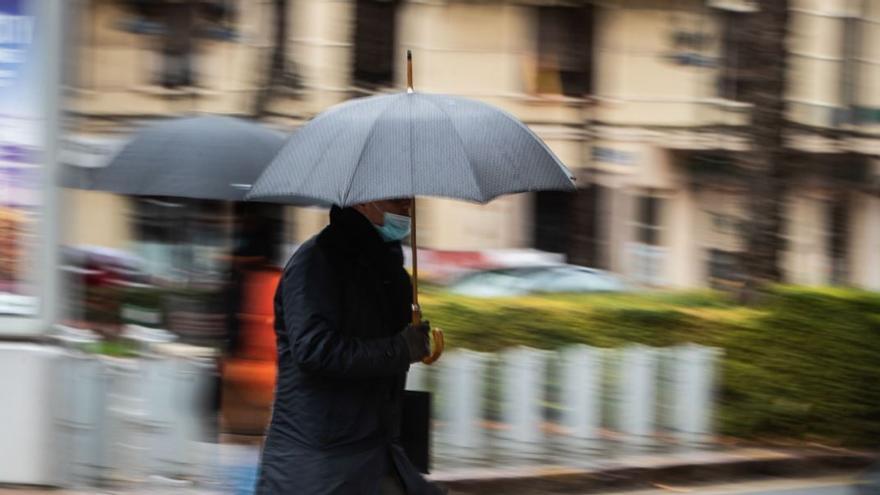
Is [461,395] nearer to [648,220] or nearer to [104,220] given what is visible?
[104,220]

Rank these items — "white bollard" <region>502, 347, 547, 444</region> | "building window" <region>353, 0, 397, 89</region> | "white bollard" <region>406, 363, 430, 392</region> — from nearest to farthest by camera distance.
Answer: "white bollard" <region>406, 363, 430, 392</region> → "white bollard" <region>502, 347, 547, 444</region> → "building window" <region>353, 0, 397, 89</region>

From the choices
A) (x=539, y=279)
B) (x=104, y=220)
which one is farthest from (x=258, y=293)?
(x=104, y=220)

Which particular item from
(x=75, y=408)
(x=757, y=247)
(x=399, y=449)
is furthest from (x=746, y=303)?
(x=399, y=449)

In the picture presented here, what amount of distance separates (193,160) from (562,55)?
1806 cm

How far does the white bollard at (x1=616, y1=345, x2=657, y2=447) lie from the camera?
7.57 meters

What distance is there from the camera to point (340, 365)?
3.21 m

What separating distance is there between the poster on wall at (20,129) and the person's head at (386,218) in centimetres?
353

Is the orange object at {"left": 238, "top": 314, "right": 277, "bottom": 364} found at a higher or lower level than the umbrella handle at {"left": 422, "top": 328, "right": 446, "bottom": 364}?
lower

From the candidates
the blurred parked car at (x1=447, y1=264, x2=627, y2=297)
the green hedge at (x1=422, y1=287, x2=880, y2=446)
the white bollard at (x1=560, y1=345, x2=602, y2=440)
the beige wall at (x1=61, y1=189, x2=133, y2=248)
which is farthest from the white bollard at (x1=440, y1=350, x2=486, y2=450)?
the beige wall at (x1=61, y1=189, x2=133, y2=248)

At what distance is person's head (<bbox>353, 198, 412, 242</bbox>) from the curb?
12.7 ft

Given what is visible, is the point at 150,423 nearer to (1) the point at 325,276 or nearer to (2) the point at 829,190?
(1) the point at 325,276

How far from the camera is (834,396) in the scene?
26.7ft

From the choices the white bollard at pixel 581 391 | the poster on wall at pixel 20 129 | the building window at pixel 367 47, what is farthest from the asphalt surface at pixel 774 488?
the building window at pixel 367 47

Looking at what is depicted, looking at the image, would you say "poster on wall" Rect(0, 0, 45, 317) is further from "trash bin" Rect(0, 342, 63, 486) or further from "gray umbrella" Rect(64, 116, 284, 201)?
"gray umbrella" Rect(64, 116, 284, 201)
